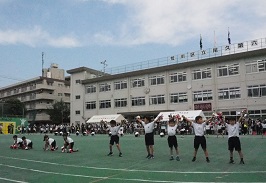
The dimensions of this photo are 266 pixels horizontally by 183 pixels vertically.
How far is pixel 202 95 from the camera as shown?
45.2 meters

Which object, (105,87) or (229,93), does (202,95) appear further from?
(105,87)

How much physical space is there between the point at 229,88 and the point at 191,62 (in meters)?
7.08

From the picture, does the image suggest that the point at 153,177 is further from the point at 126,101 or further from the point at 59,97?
the point at 59,97

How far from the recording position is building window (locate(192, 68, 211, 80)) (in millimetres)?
45250

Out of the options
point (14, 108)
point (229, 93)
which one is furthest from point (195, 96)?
point (14, 108)

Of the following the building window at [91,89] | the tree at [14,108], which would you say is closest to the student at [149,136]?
the building window at [91,89]

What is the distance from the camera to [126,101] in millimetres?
54844

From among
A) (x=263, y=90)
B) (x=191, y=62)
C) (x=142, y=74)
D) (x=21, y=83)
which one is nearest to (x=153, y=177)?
(x=263, y=90)

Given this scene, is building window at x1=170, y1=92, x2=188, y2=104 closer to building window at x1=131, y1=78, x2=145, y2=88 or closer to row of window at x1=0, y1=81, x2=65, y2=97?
building window at x1=131, y1=78, x2=145, y2=88

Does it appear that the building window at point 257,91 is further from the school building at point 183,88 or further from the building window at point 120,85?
the building window at point 120,85

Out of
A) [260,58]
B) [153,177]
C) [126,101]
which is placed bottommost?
[153,177]

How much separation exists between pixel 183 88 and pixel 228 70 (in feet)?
24.7

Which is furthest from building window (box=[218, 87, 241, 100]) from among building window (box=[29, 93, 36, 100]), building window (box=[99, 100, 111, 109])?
building window (box=[29, 93, 36, 100])

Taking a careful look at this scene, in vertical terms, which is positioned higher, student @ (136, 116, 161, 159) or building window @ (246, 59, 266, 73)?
building window @ (246, 59, 266, 73)
